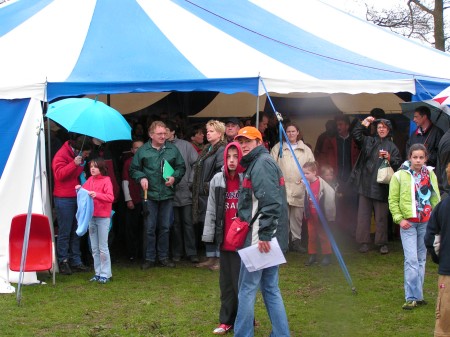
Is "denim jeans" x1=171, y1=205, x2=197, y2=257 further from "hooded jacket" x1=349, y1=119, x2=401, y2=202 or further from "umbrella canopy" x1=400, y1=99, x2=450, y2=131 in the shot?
"umbrella canopy" x1=400, y1=99, x2=450, y2=131

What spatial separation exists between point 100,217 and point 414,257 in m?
2.97

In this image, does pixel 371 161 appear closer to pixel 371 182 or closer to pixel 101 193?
pixel 371 182

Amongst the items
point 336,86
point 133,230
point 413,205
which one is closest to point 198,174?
point 133,230

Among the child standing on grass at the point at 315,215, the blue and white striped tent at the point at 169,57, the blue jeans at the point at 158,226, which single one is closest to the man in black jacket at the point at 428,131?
the blue and white striped tent at the point at 169,57

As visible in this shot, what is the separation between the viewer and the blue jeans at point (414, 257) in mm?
6051

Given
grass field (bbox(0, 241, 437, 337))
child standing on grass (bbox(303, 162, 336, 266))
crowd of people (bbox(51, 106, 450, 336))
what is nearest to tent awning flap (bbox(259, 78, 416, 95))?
crowd of people (bbox(51, 106, 450, 336))

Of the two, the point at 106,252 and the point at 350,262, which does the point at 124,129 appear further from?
the point at 350,262

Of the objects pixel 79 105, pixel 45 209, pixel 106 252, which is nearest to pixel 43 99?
pixel 79 105

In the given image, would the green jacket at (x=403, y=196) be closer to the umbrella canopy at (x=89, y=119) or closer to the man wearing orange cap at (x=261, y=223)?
the man wearing orange cap at (x=261, y=223)

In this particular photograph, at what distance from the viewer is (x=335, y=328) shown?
18.6 feet

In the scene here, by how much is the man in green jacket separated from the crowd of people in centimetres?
1

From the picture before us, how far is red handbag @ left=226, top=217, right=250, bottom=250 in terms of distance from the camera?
5055mm

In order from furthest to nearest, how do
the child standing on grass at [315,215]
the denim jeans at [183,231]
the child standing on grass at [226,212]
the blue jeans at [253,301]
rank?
the denim jeans at [183,231]
the child standing on grass at [315,215]
the child standing on grass at [226,212]
the blue jeans at [253,301]

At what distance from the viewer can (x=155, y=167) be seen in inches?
306
